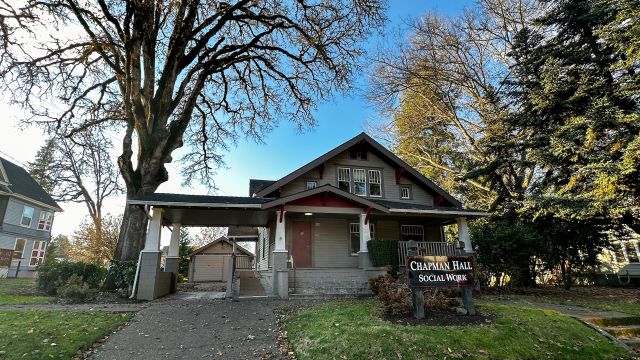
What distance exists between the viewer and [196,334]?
6.58 metres

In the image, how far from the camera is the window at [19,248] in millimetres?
24458

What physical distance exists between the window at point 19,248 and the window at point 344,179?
24578 mm

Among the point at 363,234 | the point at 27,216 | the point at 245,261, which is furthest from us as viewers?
the point at 245,261

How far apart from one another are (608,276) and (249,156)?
927 inches

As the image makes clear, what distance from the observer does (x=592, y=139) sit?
1343cm

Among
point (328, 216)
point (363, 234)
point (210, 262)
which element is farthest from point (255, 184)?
point (363, 234)

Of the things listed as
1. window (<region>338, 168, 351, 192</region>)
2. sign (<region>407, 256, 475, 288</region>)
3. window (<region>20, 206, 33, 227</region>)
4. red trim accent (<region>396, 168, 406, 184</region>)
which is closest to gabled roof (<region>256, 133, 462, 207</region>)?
red trim accent (<region>396, 168, 406, 184</region>)

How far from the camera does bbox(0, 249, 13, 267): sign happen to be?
22081mm

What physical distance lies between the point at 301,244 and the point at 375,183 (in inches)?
203

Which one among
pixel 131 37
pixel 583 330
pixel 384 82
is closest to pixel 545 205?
pixel 583 330

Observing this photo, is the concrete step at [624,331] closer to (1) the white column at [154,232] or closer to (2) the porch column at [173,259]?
(1) the white column at [154,232]

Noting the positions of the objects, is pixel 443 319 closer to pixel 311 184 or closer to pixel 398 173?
pixel 311 184

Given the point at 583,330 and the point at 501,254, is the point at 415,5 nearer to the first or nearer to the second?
the point at 501,254

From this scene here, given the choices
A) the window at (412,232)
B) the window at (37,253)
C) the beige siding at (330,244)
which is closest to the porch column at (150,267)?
the beige siding at (330,244)
